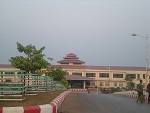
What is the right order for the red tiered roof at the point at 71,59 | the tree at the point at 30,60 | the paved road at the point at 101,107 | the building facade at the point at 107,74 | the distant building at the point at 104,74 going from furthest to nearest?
the red tiered roof at the point at 71,59 → the building facade at the point at 107,74 → the distant building at the point at 104,74 → the tree at the point at 30,60 → the paved road at the point at 101,107

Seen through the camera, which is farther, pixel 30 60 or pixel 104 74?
pixel 104 74

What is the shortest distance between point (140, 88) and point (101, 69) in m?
66.2

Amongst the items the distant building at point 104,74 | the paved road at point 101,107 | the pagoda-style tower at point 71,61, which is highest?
the pagoda-style tower at point 71,61

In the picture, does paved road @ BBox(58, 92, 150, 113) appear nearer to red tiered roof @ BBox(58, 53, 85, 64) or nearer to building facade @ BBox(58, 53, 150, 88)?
building facade @ BBox(58, 53, 150, 88)

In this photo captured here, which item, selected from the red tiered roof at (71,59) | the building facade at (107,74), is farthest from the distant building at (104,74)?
the red tiered roof at (71,59)

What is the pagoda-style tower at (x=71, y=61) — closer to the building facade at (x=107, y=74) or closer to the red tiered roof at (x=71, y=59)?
the red tiered roof at (x=71, y=59)

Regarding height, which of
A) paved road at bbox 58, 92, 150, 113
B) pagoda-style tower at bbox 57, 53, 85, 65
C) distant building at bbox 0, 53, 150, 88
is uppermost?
pagoda-style tower at bbox 57, 53, 85, 65

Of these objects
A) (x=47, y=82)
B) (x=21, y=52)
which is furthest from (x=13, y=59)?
(x=47, y=82)

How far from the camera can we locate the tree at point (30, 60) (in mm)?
27086

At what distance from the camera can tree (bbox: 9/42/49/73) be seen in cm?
2709

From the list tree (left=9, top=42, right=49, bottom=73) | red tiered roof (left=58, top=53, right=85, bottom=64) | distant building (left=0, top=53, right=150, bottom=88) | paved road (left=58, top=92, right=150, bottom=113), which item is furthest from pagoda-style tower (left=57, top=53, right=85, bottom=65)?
paved road (left=58, top=92, right=150, bottom=113)

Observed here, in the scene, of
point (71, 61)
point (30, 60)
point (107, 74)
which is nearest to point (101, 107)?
point (30, 60)

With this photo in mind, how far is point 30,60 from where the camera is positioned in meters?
27.9

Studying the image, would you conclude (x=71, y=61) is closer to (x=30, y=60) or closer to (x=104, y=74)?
(x=104, y=74)
